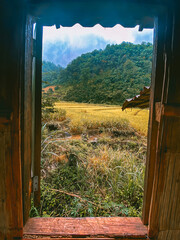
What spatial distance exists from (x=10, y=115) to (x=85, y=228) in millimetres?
1098

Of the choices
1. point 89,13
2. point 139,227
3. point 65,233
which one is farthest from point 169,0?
point 65,233

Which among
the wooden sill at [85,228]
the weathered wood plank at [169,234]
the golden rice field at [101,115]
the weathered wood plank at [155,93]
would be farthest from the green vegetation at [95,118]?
the weathered wood plank at [169,234]

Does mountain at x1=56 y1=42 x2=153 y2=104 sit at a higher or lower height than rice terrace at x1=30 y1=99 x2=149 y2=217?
higher

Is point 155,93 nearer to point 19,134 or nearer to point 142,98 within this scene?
point 19,134

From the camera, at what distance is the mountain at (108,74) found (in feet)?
13.6

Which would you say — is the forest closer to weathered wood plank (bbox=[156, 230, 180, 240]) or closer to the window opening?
the window opening

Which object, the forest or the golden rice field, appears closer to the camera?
the golden rice field

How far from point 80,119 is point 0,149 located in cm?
312

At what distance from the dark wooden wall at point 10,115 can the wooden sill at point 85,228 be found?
20cm

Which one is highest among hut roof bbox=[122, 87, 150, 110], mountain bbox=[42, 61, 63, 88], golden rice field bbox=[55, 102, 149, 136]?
mountain bbox=[42, 61, 63, 88]

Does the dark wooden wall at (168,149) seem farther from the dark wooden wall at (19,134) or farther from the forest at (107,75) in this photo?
the forest at (107,75)

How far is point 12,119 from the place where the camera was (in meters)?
0.91

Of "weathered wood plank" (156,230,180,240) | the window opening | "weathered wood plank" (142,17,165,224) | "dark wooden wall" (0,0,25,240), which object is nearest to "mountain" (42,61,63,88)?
the window opening

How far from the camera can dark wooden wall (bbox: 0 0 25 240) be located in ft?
2.93
